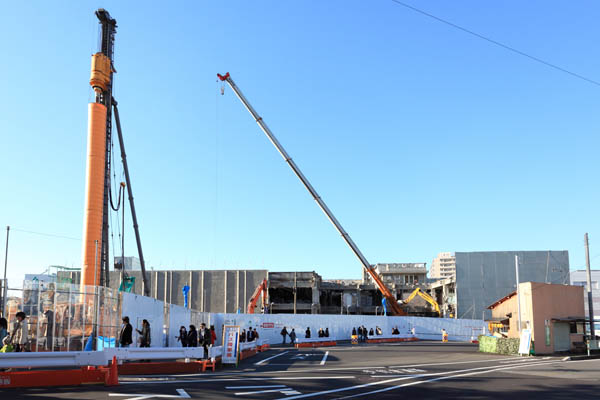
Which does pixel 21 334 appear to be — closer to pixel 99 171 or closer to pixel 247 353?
pixel 247 353

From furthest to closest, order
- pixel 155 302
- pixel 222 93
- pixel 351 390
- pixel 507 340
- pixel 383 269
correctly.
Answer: pixel 383 269 < pixel 222 93 < pixel 507 340 < pixel 155 302 < pixel 351 390

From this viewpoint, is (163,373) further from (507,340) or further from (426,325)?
(426,325)

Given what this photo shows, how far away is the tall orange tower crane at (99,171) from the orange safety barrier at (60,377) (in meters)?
21.1

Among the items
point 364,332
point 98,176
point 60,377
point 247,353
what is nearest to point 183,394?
point 60,377

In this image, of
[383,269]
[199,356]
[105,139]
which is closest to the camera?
[199,356]

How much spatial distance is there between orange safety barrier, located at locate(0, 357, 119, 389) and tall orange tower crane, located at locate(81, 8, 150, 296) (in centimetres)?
2114

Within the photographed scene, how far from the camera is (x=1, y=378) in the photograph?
1366 cm

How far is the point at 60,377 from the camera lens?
14289 millimetres

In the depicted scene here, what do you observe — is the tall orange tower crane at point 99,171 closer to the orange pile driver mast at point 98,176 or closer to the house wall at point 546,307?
the orange pile driver mast at point 98,176

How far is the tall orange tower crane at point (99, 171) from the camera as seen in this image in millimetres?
36125

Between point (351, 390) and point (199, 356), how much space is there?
9144 mm

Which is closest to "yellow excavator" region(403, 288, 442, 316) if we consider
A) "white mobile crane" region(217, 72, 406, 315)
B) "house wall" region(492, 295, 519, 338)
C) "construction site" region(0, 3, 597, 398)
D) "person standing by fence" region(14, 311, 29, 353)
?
"construction site" region(0, 3, 597, 398)

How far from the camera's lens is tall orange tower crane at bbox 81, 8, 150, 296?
36.1 meters

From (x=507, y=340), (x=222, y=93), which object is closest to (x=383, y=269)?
(x=222, y=93)
